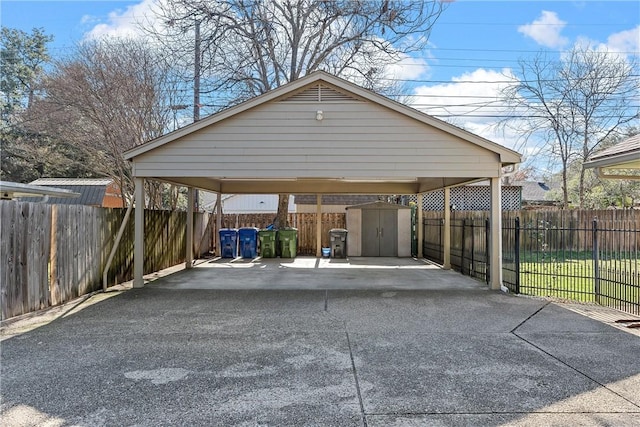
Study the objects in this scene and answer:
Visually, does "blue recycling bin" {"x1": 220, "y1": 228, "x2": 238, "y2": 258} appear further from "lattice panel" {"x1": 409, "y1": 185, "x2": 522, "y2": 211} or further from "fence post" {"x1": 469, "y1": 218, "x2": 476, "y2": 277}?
"lattice panel" {"x1": 409, "y1": 185, "x2": 522, "y2": 211}

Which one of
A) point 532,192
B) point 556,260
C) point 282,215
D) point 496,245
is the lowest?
point 556,260

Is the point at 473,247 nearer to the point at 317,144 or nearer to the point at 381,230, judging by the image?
the point at 317,144

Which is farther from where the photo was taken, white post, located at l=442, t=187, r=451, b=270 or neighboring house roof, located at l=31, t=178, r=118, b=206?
neighboring house roof, located at l=31, t=178, r=118, b=206

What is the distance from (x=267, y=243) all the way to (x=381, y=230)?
13.6 feet

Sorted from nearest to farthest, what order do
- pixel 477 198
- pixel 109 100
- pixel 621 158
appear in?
pixel 621 158 < pixel 109 100 < pixel 477 198

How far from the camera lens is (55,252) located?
6.71 m

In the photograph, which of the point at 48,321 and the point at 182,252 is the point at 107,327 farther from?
the point at 182,252

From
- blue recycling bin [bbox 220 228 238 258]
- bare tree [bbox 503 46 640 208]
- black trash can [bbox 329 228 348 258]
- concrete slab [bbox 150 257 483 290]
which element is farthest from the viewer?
bare tree [bbox 503 46 640 208]

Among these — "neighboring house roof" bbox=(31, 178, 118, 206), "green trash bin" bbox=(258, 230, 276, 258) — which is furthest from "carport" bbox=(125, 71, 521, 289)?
"neighboring house roof" bbox=(31, 178, 118, 206)

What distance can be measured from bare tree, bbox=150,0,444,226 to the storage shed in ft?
9.61

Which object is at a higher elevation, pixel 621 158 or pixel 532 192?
pixel 532 192

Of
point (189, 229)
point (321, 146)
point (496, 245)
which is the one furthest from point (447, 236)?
point (189, 229)

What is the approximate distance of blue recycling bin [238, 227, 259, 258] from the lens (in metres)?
14.7

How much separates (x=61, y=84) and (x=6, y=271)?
8.91 metres
